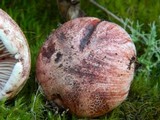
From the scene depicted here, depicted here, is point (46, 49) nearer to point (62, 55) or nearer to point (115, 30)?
point (62, 55)

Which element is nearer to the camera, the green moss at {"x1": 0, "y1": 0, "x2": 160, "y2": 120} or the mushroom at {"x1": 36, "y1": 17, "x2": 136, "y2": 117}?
the mushroom at {"x1": 36, "y1": 17, "x2": 136, "y2": 117}

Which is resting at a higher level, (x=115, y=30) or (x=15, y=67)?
(x=115, y=30)

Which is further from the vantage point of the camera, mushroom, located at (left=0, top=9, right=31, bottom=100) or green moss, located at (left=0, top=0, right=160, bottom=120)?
green moss, located at (left=0, top=0, right=160, bottom=120)

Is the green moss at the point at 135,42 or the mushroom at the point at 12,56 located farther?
the green moss at the point at 135,42

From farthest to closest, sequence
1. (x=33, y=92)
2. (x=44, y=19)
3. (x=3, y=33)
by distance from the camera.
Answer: (x=44, y=19)
(x=33, y=92)
(x=3, y=33)

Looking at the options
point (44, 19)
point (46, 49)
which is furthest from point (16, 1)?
point (46, 49)
